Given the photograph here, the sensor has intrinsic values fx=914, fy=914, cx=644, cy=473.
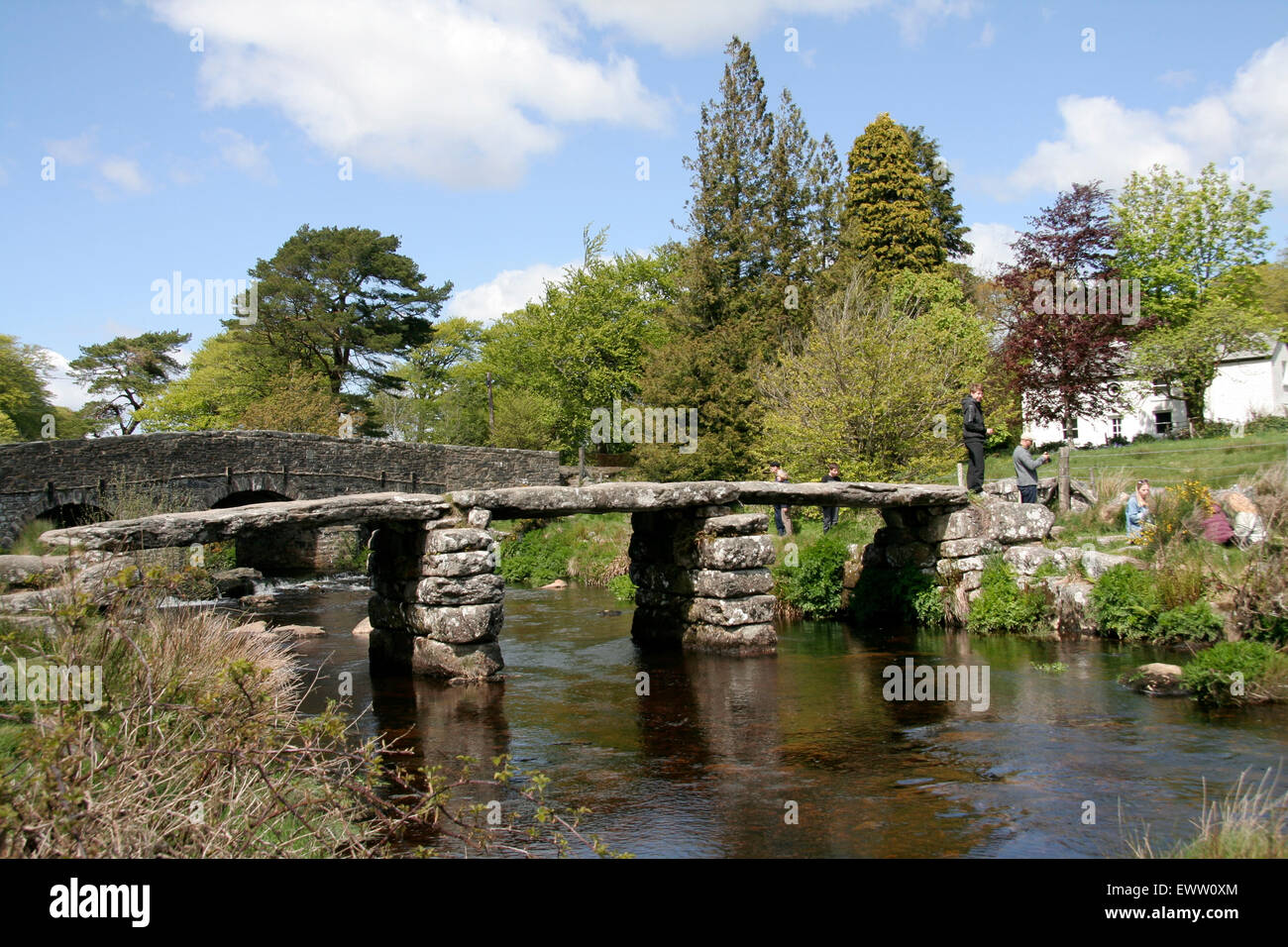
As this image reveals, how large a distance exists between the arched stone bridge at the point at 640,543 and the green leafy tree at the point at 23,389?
35628 millimetres

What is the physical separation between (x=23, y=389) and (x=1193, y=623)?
52989mm

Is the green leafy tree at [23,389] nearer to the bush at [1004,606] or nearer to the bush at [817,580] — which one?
the bush at [817,580]

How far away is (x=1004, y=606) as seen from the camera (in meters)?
14.8

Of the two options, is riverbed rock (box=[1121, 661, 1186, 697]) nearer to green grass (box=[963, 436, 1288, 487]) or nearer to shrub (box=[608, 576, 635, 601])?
green grass (box=[963, 436, 1288, 487])

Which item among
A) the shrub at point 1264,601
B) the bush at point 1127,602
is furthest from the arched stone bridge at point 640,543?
the shrub at point 1264,601

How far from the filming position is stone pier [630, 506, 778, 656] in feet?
45.0

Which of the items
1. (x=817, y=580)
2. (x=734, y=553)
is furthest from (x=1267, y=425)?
(x=734, y=553)

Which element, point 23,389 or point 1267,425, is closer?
point 1267,425

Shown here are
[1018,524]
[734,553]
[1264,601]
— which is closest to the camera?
[1264,601]

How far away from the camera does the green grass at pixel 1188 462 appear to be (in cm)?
1860

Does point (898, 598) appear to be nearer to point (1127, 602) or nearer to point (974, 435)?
point (974, 435)
